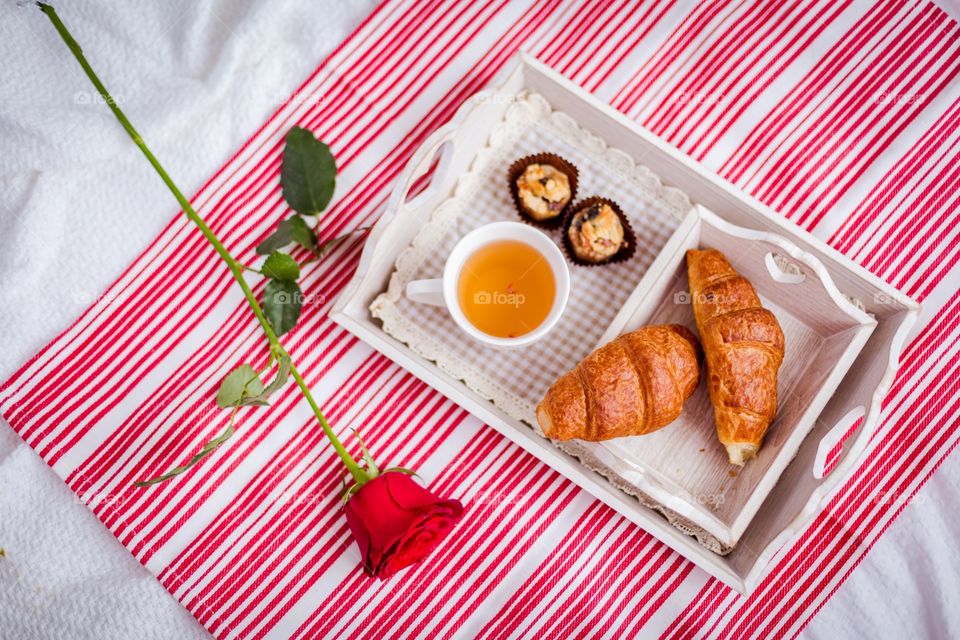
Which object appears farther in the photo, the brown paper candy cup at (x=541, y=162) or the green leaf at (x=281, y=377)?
the brown paper candy cup at (x=541, y=162)

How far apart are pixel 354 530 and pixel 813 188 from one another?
4.15 feet

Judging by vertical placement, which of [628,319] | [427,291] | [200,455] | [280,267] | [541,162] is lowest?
[200,455]

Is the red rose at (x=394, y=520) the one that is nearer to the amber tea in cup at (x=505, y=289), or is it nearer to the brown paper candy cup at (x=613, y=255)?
the amber tea in cup at (x=505, y=289)

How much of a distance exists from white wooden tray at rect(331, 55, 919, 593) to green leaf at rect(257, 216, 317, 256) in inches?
5.0

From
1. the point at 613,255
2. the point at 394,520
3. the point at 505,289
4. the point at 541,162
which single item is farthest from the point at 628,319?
the point at 394,520

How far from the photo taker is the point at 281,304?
4.23 feet

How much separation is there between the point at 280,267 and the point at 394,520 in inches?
20.6

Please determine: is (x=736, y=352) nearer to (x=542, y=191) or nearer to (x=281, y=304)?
(x=542, y=191)

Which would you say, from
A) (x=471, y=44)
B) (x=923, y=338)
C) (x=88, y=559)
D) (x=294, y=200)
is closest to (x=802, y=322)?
(x=923, y=338)

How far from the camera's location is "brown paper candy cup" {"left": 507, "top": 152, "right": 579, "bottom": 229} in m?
1.43

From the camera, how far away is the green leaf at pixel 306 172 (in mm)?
1262

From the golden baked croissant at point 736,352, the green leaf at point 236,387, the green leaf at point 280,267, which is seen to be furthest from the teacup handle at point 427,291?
the golden baked croissant at point 736,352

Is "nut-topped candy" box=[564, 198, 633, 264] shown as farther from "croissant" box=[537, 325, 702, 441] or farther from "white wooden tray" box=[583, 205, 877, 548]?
"croissant" box=[537, 325, 702, 441]

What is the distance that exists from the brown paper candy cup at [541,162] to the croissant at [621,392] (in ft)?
1.06
